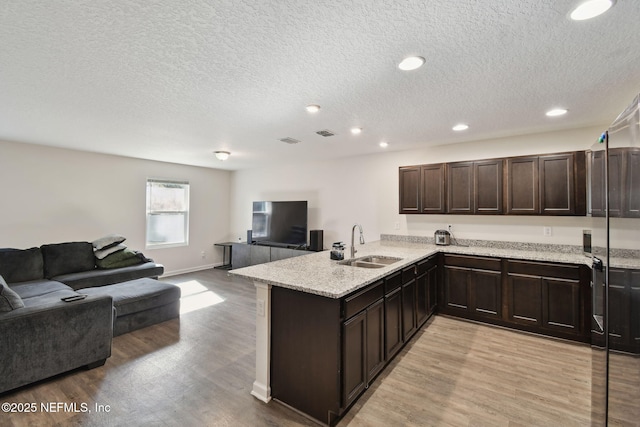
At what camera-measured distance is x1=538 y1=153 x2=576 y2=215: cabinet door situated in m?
3.30

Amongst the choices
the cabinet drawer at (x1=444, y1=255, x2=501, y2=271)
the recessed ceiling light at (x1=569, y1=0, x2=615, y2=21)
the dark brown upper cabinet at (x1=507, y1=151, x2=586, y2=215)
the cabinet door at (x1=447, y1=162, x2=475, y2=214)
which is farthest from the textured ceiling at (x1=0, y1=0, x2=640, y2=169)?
the cabinet drawer at (x1=444, y1=255, x2=501, y2=271)

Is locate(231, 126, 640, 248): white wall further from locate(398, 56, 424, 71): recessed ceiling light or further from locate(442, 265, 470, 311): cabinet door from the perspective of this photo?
locate(398, 56, 424, 71): recessed ceiling light

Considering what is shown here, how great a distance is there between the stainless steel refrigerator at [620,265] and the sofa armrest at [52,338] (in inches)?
146

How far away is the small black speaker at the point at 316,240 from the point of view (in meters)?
5.45

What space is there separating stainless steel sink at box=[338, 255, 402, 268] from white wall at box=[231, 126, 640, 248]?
5.11ft

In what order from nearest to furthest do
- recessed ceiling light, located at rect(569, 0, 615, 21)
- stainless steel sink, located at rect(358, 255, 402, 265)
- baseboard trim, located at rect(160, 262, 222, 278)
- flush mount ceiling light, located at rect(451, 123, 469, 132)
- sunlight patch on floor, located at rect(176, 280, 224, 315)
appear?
recessed ceiling light, located at rect(569, 0, 615, 21) < stainless steel sink, located at rect(358, 255, 402, 265) < flush mount ceiling light, located at rect(451, 123, 469, 132) < sunlight patch on floor, located at rect(176, 280, 224, 315) < baseboard trim, located at rect(160, 262, 222, 278)

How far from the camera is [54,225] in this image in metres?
4.68

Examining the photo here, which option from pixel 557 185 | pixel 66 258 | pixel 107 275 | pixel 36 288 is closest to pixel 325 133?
pixel 557 185

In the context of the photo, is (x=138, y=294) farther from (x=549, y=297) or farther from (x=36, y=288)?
(x=549, y=297)

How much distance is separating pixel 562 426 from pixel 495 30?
2601 mm

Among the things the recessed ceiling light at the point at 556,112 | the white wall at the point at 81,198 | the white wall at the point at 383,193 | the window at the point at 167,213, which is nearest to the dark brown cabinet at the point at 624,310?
the recessed ceiling light at the point at 556,112

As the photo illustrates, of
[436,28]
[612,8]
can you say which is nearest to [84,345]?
[436,28]

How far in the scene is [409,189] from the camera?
4.39 m

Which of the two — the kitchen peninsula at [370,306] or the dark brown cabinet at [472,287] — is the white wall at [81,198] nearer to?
the kitchen peninsula at [370,306]
